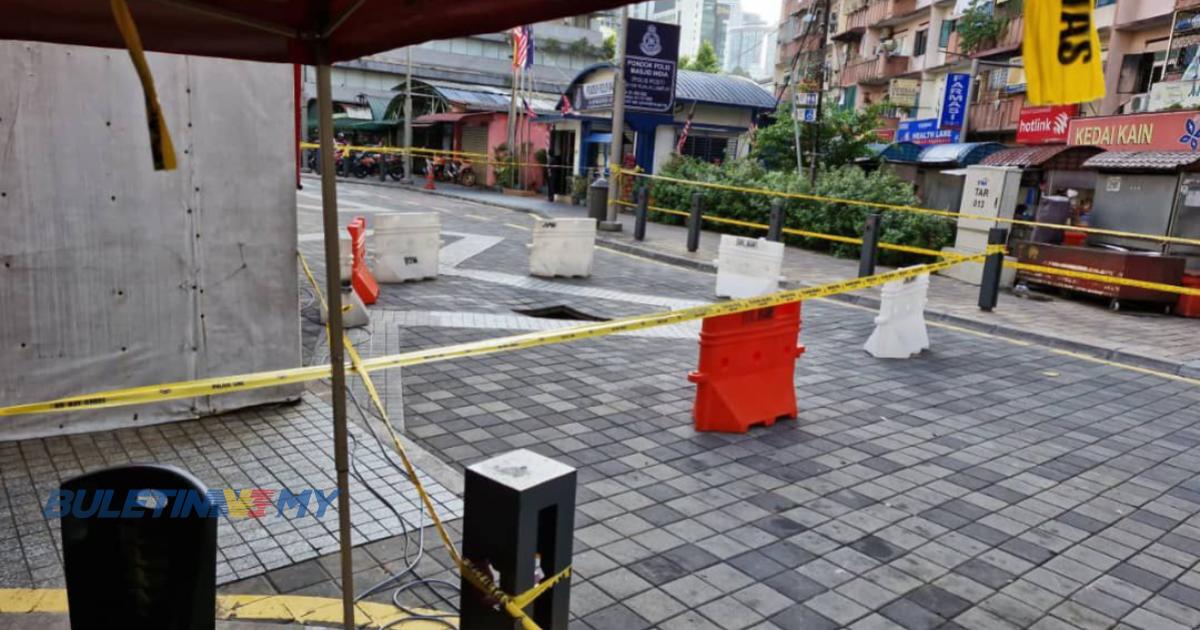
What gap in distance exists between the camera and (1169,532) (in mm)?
4441

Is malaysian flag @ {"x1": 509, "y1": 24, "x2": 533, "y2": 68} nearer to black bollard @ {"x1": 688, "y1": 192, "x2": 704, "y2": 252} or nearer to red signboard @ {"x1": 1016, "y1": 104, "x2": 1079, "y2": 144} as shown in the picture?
black bollard @ {"x1": 688, "y1": 192, "x2": 704, "y2": 252}

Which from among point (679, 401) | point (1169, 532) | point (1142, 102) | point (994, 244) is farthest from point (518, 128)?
point (1169, 532)

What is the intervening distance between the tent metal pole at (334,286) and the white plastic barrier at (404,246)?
761 centimetres

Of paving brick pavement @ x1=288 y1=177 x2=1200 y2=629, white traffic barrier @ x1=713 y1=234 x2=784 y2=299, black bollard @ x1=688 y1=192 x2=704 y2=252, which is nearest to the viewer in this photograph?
paving brick pavement @ x1=288 y1=177 x2=1200 y2=629

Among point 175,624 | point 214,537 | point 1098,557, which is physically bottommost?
point 1098,557

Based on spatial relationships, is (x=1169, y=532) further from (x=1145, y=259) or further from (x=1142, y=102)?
(x=1142, y=102)

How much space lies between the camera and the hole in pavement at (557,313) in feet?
29.7

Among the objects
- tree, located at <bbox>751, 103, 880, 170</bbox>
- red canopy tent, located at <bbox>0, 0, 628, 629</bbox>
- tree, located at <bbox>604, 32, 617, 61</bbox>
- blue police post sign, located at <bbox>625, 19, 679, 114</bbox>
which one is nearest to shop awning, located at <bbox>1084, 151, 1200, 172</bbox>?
blue police post sign, located at <bbox>625, 19, 679, 114</bbox>

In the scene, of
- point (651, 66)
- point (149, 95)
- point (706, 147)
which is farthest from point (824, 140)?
point (149, 95)

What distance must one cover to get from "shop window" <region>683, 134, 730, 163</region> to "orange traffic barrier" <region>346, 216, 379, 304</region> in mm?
16956

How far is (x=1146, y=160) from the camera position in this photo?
527 inches

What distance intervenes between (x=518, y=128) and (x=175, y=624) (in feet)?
96.5

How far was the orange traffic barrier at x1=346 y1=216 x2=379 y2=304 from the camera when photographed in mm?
8344

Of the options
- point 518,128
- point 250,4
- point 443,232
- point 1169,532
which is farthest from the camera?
point 518,128
